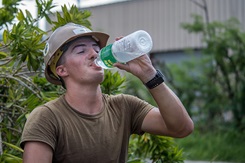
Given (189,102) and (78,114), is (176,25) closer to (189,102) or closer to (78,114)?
(189,102)

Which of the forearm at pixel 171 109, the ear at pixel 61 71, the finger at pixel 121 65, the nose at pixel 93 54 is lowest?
the forearm at pixel 171 109

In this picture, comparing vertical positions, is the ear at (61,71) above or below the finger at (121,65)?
below

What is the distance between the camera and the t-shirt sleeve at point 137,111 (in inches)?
150

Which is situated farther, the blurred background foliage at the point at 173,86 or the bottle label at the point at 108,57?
the blurred background foliage at the point at 173,86

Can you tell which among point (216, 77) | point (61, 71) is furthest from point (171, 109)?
point (216, 77)

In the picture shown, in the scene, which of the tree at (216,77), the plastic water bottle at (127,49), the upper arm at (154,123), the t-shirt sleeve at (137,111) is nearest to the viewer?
the plastic water bottle at (127,49)

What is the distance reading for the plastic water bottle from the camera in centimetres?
331

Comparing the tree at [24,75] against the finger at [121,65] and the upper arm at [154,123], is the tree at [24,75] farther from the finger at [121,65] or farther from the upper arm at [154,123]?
the finger at [121,65]

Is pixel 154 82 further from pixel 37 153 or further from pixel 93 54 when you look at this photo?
pixel 37 153

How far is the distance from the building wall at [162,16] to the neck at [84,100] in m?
16.2

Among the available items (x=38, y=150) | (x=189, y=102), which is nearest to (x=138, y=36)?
(x=38, y=150)

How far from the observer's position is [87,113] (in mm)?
3604

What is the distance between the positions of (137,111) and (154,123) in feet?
0.51

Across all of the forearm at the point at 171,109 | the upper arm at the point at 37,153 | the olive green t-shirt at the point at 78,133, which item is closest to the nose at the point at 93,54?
the olive green t-shirt at the point at 78,133
